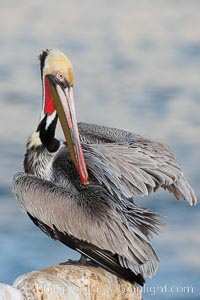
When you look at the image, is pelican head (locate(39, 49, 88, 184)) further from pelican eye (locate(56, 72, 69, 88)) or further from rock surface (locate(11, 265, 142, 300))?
rock surface (locate(11, 265, 142, 300))

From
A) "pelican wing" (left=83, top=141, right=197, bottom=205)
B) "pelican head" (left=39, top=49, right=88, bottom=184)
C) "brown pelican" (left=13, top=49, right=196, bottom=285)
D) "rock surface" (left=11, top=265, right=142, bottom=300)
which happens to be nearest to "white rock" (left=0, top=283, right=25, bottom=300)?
"rock surface" (left=11, top=265, right=142, bottom=300)

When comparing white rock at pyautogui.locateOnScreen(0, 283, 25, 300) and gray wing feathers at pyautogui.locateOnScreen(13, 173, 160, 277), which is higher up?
gray wing feathers at pyautogui.locateOnScreen(13, 173, 160, 277)

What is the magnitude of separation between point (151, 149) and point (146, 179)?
0.76 meters

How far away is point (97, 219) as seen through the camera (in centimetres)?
1018

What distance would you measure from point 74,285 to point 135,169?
1.54m

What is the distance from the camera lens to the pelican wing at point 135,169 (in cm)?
1026

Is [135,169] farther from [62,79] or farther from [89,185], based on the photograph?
[62,79]

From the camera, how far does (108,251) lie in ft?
33.0

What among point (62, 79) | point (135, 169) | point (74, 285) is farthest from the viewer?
point (62, 79)

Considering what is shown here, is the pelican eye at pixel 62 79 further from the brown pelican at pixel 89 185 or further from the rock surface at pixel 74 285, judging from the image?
the rock surface at pixel 74 285

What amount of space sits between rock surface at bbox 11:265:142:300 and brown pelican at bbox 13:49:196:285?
0.12 metres

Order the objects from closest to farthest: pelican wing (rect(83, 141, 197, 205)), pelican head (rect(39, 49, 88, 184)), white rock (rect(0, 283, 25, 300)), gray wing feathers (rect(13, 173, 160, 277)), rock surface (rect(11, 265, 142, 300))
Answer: white rock (rect(0, 283, 25, 300)) < rock surface (rect(11, 265, 142, 300)) < gray wing feathers (rect(13, 173, 160, 277)) < pelican wing (rect(83, 141, 197, 205)) < pelican head (rect(39, 49, 88, 184))

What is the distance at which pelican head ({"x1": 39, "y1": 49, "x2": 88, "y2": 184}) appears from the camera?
34.7 feet

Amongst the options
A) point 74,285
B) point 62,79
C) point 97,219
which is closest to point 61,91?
point 62,79
